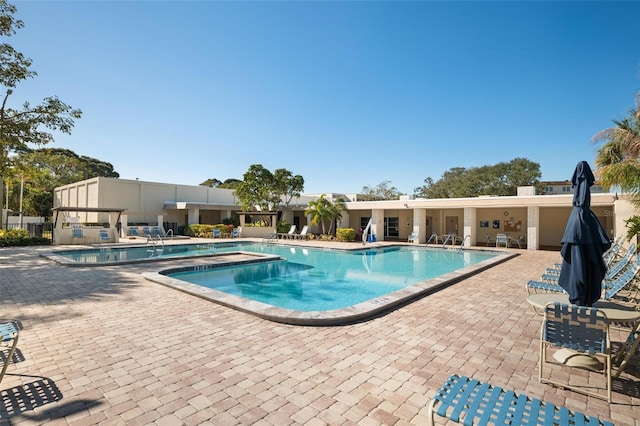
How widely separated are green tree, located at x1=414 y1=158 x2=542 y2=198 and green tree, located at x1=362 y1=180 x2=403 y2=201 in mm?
6610

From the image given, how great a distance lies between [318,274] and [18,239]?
1765cm

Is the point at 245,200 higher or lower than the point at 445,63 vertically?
lower

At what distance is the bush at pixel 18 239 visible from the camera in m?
17.1

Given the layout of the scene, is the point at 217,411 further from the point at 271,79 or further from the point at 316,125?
the point at 316,125

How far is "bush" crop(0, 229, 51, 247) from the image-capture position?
17062 mm

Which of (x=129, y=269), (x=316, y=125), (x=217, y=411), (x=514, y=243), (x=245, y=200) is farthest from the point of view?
(x=245, y=200)

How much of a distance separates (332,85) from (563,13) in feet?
34.4

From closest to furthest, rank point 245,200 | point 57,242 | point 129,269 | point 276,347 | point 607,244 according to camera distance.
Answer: point 607,244
point 276,347
point 129,269
point 57,242
point 245,200

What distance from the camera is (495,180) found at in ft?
149

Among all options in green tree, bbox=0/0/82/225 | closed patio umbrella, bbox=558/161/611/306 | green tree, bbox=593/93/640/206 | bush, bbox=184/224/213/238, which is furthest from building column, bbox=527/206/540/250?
green tree, bbox=0/0/82/225

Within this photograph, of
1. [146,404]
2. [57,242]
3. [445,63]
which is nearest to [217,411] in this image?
[146,404]

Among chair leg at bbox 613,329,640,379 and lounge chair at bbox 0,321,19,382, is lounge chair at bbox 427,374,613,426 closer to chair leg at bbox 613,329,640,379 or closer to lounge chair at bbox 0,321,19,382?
chair leg at bbox 613,329,640,379

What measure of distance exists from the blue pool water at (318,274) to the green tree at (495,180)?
101ft

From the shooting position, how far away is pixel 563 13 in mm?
10688
